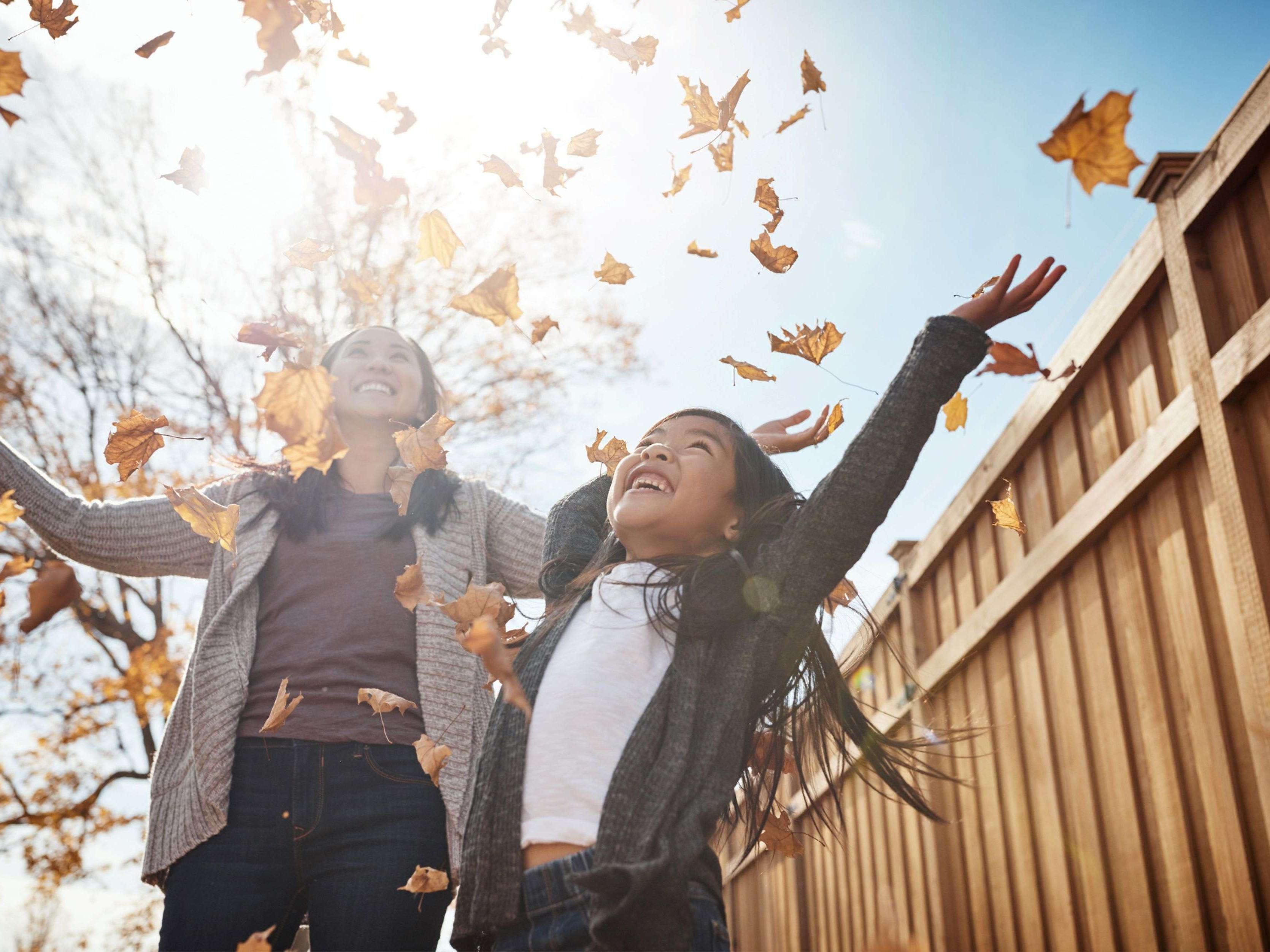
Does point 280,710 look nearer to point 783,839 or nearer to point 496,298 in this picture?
point 496,298

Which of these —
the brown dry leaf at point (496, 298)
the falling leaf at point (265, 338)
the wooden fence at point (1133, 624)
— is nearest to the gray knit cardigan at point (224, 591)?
the falling leaf at point (265, 338)

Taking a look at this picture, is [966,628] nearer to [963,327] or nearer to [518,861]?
[963,327]

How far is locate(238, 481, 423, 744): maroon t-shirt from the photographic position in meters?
1.68

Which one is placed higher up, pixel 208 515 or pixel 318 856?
pixel 208 515

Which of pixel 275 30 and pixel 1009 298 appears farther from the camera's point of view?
pixel 275 30

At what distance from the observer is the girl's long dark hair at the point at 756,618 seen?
4.54 feet

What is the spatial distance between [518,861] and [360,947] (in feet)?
1.40

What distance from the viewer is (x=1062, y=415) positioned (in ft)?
8.31

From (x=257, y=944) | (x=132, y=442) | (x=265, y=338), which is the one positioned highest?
(x=265, y=338)

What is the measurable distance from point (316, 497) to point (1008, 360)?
1.38 metres

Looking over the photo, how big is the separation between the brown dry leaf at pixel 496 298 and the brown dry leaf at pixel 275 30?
1.66 ft

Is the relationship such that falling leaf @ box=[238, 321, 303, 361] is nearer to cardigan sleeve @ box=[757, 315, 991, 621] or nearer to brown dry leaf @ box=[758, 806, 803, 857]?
cardigan sleeve @ box=[757, 315, 991, 621]

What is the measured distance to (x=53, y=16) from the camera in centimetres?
171

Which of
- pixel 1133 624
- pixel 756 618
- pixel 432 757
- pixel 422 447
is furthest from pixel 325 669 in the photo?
pixel 1133 624
